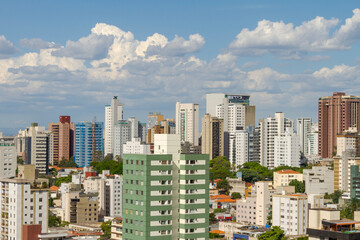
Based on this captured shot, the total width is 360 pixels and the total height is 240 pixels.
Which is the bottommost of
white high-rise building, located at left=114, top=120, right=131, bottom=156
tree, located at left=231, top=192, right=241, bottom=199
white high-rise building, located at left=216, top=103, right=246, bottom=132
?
tree, located at left=231, top=192, right=241, bottom=199

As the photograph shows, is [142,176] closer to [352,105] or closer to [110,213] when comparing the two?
[110,213]

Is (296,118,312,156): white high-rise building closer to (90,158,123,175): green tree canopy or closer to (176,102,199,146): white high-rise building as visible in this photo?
(176,102,199,146): white high-rise building

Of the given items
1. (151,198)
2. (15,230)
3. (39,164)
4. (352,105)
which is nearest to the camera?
(151,198)

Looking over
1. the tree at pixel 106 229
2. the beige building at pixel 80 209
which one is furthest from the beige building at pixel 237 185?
the tree at pixel 106 229

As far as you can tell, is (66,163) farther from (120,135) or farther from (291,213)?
(291,213)

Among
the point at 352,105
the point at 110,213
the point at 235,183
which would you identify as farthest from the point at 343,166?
the point at 352,105

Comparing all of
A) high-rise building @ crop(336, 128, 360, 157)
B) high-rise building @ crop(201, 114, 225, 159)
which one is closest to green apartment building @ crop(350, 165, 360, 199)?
high-rise building @ crop(336, 128, 360, 157)
